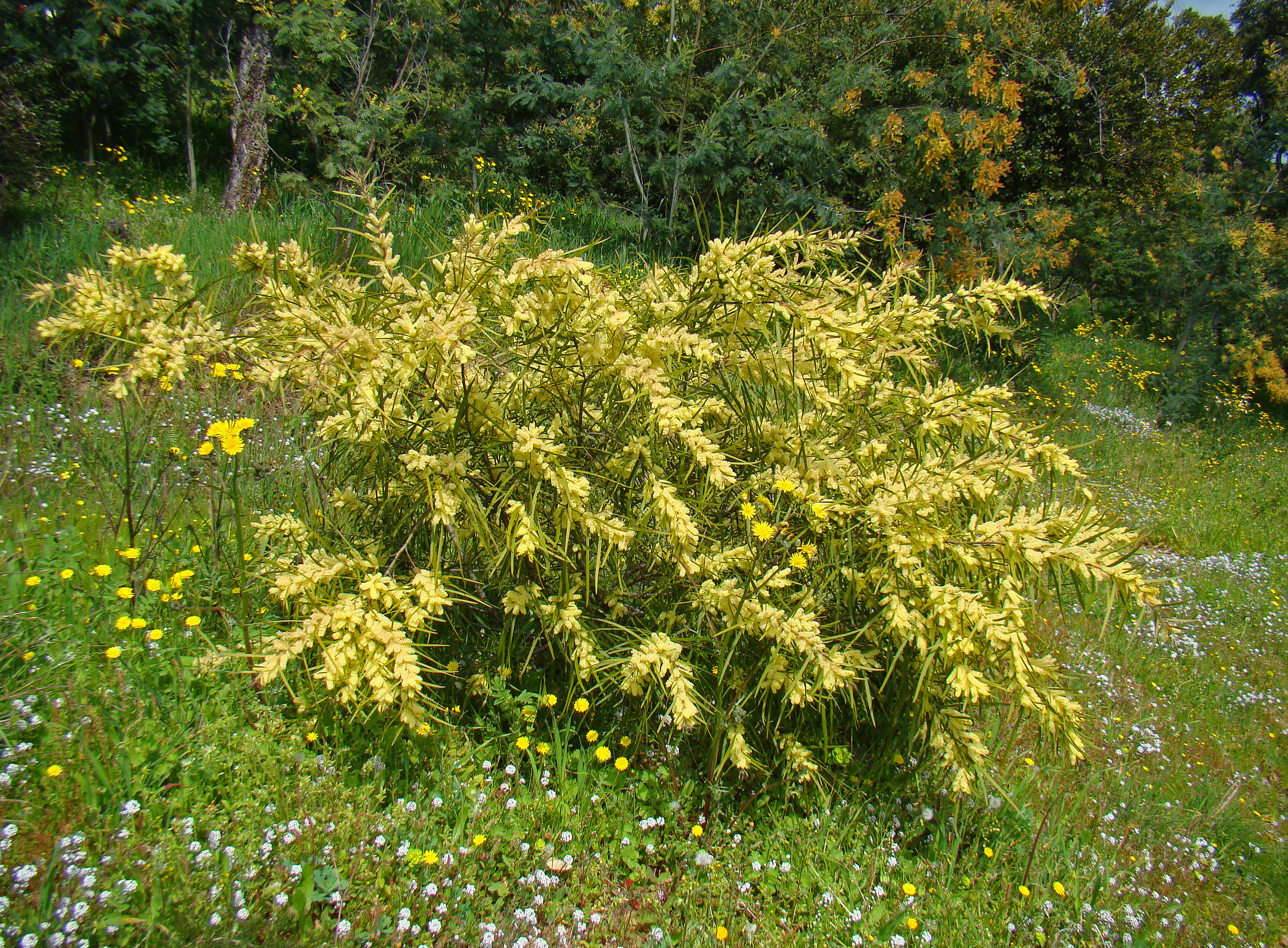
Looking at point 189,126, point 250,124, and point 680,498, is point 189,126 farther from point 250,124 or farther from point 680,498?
point 680,498

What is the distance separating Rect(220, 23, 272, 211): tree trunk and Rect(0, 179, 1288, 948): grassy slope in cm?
333

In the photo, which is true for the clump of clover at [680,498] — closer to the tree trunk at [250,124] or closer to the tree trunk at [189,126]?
the tree trunk at [250,124]

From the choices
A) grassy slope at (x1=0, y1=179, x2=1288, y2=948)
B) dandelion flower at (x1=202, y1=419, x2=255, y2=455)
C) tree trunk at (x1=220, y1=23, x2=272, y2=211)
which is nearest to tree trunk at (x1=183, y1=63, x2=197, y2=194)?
tree trunk at (x1=220, y1=23, x2=272, y2=211)

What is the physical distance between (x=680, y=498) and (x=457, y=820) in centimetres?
106

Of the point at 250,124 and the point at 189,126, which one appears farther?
the point at 189,126

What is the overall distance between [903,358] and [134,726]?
2.36 metres

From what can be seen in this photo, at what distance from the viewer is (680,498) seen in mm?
2213

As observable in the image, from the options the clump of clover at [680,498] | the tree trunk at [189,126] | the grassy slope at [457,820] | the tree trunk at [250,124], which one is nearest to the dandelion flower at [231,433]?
the clump of clover at [680,498]

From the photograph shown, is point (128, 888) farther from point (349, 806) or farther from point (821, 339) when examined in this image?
point (821, 339)

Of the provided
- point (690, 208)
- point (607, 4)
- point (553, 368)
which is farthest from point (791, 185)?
point (553, 368)

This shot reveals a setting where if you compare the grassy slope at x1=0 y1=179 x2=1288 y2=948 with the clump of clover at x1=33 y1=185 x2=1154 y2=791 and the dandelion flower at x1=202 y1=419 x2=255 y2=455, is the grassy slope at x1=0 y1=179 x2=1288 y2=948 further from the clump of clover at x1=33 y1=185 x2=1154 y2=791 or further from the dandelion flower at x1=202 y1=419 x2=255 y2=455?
the dandelion flower at x1=202 y1=419 x2=255 y2=455

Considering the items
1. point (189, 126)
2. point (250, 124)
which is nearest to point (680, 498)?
point (250, 124)

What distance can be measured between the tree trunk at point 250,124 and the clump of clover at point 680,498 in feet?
14.9

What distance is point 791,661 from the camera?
217 centimetres
